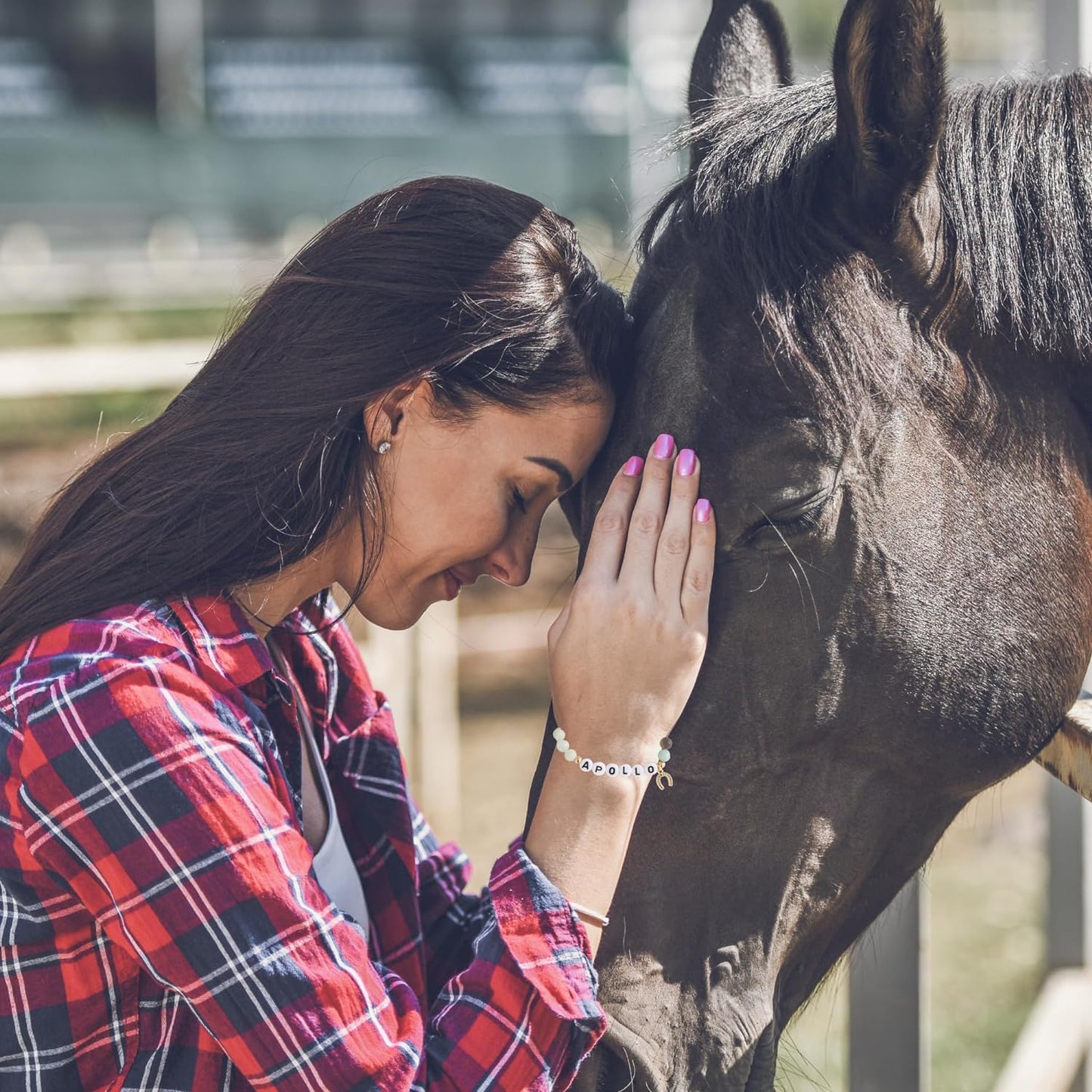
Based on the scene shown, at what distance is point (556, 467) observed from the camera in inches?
60.9

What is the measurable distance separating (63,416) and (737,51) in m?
6.57

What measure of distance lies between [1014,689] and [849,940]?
386mm

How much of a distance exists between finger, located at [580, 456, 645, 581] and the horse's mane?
0.23m

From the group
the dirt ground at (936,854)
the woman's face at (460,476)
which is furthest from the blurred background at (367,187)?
the woman's face at (460,476)

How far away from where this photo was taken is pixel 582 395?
1.54 metres

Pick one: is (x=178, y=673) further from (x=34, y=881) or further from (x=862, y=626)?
(x=862, y=626)

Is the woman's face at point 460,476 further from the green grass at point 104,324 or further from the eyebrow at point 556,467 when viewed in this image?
the green grass at point 104,324

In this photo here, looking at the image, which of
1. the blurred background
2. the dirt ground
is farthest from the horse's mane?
A: the blurred background

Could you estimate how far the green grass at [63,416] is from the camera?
23.5 ft

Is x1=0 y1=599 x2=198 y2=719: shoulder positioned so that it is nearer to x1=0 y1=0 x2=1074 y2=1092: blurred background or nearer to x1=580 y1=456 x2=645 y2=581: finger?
x1=580 y1=456 x2=645 y2=581: finger

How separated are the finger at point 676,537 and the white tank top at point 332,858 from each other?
500mm

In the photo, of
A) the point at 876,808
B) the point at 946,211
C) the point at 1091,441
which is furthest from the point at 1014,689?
the point at 946,211

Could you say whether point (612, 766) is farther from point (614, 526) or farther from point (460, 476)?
point (460, 476)

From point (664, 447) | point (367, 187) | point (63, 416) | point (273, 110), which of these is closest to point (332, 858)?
point (664, 447)
